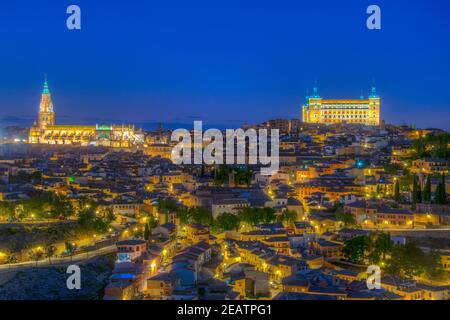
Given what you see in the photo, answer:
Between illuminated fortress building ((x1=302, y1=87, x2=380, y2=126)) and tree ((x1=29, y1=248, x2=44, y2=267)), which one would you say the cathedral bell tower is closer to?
illuminated fortress building ((x1=302, y1=87, x2=380, y2=126))

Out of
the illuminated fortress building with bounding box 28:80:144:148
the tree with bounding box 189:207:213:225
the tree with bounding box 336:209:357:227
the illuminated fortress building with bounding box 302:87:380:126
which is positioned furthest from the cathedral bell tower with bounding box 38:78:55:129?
the tree with bounding box 336:209:357:227

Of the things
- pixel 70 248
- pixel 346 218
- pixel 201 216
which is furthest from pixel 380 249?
pixel 70 248

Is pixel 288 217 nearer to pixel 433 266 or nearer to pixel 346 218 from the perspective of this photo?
pixel 346 218

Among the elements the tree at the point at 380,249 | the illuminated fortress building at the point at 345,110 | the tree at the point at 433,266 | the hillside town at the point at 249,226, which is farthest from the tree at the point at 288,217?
the illuminated fortress building at the point at 345,110

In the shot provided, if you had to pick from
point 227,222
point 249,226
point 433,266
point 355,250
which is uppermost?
point 227,222

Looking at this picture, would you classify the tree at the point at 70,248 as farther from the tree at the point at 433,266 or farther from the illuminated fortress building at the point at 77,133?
the illuminated fortress building at the point at 77,133
